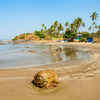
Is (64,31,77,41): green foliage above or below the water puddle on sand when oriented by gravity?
above

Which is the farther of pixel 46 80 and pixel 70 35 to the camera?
pixel 70 35

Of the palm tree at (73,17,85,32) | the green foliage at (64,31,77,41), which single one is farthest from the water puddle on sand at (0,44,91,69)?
the palm tree at (73,17,85,32)

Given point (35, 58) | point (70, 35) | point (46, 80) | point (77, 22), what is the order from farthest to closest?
point (77, 22) < point (70, 35) < point (35, 58) < point (46, 80)

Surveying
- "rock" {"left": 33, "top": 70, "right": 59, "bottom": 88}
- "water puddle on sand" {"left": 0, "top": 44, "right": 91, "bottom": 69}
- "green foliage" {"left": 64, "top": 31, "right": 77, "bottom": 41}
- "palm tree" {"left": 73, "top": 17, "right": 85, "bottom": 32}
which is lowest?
"water puddle on sand" {"left": 0, "top": 44, "right": 91, "bottom": 69}

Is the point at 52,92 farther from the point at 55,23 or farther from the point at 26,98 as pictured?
the point at 55,23

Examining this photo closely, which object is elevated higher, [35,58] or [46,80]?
[46,80]

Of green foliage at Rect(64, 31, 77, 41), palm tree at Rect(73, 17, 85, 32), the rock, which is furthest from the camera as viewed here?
palm tree at Rect(73, 17, 85, 32)

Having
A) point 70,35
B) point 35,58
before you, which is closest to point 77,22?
point 70,35

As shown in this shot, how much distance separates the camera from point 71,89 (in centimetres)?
467

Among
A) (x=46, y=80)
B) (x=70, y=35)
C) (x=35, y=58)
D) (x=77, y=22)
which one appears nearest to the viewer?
(x=46, y=80)

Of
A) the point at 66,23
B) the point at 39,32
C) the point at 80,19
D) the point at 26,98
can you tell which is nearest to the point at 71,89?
the point at 26,98

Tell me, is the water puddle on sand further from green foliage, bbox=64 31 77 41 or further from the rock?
green foliage, bbox=64 31 77 41

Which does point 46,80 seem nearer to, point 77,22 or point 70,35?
point 70,35

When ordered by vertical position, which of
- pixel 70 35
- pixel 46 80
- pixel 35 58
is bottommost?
pixel 35 58
